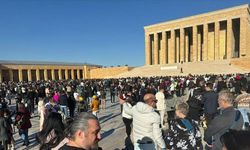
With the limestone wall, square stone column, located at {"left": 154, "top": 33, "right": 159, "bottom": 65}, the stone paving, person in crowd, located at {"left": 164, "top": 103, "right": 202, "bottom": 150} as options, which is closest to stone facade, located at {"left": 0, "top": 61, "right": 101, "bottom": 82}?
the limestone wall

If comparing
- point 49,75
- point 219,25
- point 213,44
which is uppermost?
point 219,25

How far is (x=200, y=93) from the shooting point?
8.35 meters

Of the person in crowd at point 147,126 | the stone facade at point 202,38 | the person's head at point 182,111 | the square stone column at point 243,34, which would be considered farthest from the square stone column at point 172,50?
the person's head at point 182,111

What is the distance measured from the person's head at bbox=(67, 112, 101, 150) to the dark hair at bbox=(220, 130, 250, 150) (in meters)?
1.00

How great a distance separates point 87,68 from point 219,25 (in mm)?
48765

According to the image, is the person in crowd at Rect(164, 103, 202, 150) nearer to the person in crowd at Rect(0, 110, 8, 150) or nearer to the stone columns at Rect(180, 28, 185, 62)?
the person in crowd at Rect(0, 110, 8, 150)

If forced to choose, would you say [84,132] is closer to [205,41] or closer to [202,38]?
[205,41]

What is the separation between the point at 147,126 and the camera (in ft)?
12.9

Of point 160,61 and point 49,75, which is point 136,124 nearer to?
point 160,61

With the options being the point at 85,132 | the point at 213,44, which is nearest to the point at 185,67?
the point at 213,44

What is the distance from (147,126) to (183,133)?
72cm

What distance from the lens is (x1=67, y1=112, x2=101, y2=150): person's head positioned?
193 centimetres

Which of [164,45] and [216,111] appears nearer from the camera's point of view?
[216,111]

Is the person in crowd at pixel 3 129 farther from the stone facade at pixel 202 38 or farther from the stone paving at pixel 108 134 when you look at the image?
the stone facade at pixel 202 38
